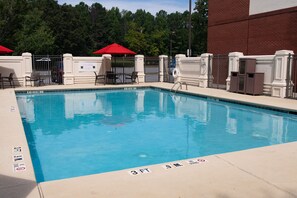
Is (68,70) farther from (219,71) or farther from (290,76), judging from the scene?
(290,76)

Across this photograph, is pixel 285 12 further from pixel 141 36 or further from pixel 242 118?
pixel 141 36

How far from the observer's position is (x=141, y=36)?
6562 cm

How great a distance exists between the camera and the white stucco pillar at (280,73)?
12695 millimetres

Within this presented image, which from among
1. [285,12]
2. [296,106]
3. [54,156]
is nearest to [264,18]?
[285,12]

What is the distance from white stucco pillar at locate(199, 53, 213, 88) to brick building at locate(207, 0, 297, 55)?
8.45 feet

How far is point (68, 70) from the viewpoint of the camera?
1895cm

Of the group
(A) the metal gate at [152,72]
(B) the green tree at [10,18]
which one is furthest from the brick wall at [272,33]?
(B) the green tree at [10,18]

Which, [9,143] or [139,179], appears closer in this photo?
[139,179]

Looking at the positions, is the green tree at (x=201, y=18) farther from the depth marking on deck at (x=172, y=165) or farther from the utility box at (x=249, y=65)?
the depth marking on deck at (x=172, y=165)

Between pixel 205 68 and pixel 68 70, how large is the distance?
8.40 m

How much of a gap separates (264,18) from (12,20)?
30351 millimetres

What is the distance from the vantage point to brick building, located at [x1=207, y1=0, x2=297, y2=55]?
15181 millimetres

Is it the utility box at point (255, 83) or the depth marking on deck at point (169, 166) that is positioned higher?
the utility box at point (255, 83)

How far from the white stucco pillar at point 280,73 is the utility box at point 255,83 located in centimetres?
61
